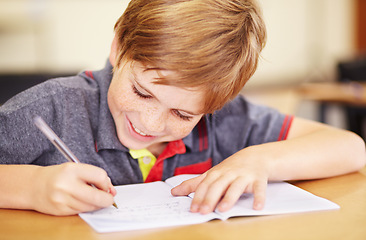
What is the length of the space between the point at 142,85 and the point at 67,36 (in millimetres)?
3651

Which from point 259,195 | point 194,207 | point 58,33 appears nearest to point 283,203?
point 259,195

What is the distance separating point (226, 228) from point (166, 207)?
11 centimetres

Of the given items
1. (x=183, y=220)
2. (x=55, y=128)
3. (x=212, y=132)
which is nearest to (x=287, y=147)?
(x=212, y=132)

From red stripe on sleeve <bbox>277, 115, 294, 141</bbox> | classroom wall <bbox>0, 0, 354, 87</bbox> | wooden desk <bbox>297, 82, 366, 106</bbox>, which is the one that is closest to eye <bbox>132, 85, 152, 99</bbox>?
red stripe on sleeve <bbox>277, 115, 294, 141</bbox>

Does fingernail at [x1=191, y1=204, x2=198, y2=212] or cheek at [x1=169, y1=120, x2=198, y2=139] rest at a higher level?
cheek at [x1=169, y1=120, x2=198, y2=139]

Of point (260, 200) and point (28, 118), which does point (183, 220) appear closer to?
point (260, 200)

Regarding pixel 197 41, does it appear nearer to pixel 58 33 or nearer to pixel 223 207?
pixel 223 207

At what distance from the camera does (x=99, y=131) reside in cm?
87

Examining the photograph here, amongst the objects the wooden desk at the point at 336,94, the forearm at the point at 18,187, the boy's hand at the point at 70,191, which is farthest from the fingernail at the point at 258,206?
the wooden desk at the point at 336,94

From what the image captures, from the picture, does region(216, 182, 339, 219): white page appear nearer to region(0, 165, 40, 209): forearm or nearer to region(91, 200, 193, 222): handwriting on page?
region(91, 200, 193, 222): handwriting on page

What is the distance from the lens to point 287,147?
33.4 inches

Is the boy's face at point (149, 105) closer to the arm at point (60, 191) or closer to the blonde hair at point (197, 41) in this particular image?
the blonde hair at point (197, 41)

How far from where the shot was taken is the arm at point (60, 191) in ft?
1.94

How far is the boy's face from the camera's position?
723 mm
